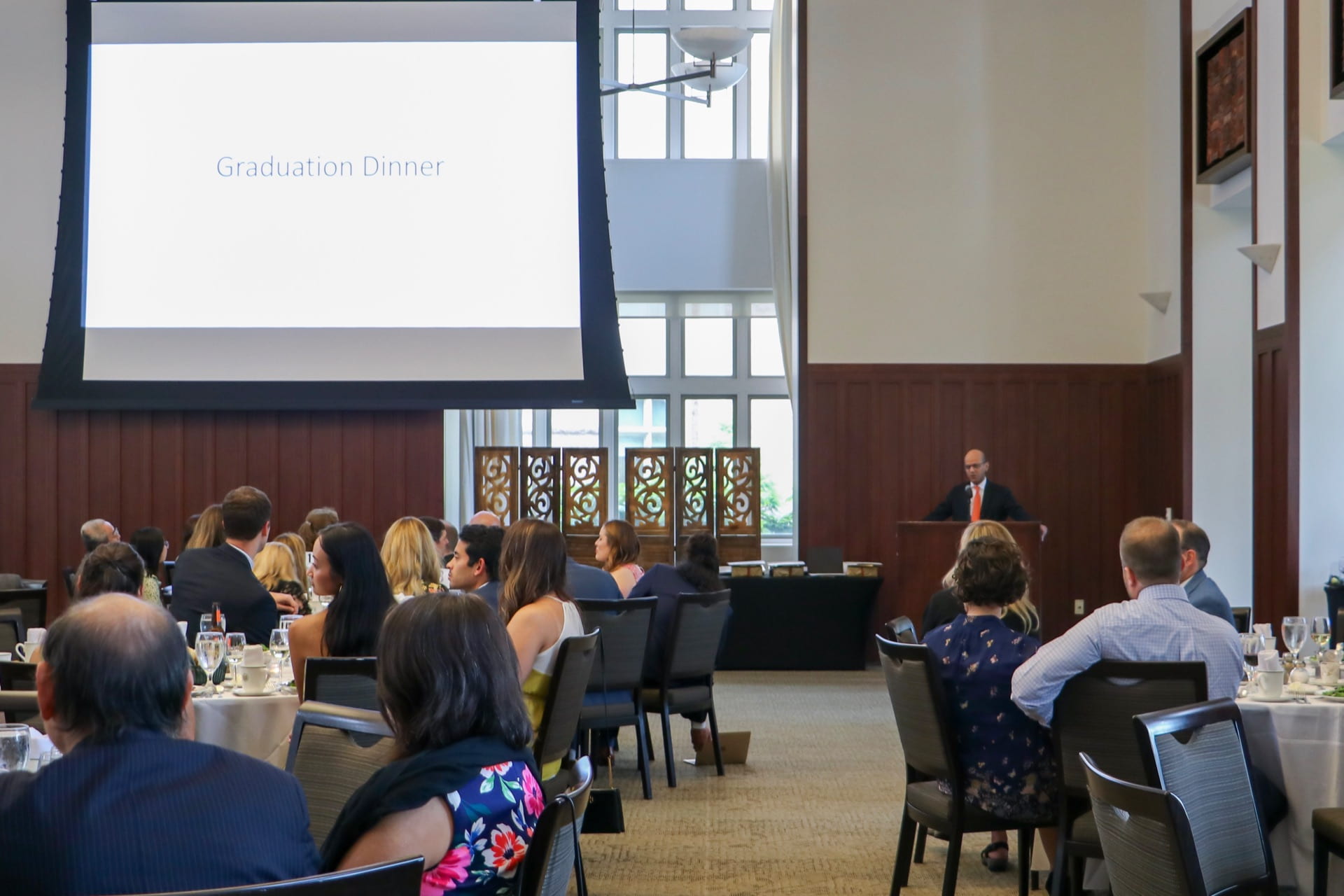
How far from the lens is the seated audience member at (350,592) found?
3736 mm

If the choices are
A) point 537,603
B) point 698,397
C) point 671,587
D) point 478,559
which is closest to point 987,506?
point 671,587

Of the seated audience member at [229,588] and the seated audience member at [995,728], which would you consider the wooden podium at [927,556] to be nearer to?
the seated audience member at [229,588]

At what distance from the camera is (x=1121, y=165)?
10.9 m

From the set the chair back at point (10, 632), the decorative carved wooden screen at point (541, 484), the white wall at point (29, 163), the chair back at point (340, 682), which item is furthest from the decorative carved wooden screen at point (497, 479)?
the chair back at point (340, 682)

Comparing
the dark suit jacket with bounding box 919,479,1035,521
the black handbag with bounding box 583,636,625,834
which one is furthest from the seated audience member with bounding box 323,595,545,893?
the dark suit jacket with bounding box 919,479,1035,521

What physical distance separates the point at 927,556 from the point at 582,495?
3.08 metres

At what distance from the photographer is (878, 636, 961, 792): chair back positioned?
3.64 m

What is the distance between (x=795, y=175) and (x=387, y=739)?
30.1ft

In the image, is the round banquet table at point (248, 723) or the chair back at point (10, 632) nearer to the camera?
the round banquet table at point (248, 723)

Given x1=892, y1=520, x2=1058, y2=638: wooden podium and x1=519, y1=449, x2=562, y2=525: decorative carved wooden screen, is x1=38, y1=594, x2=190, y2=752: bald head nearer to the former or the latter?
x1=892, y1=520, x2=1058, y2=638: wooden podium

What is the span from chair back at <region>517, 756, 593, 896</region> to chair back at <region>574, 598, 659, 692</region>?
3201 millimetres

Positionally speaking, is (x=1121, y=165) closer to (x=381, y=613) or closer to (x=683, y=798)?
(x=683, y=798)

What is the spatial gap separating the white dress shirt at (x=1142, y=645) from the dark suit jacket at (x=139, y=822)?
2.29m

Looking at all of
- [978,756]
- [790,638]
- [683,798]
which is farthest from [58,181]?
[978,756]
